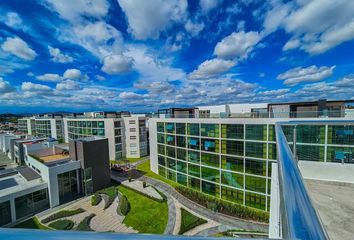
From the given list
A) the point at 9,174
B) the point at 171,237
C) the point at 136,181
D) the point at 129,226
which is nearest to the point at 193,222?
the point at 129,226

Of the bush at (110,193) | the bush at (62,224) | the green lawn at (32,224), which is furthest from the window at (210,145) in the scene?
the green lawn at (32,224)

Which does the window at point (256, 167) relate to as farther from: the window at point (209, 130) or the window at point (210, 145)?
the window at point (209, 130)

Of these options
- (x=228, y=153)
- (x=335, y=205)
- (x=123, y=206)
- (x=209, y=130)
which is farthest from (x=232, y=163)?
(x=335, y=205)

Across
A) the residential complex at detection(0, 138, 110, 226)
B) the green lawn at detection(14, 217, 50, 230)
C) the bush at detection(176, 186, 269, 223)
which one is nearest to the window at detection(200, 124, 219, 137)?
the bush at detection(176, 186, 269, 223)

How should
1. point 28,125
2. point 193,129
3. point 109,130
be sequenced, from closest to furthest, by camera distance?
point 193,129 → point 109,130 → point 28,125

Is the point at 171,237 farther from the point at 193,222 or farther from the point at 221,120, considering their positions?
the point at 221,120

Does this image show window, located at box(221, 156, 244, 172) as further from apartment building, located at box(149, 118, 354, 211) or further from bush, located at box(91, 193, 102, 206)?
bush, located at box(91, 193, 102, 206)

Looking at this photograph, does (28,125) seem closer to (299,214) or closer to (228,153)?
(228,153)
